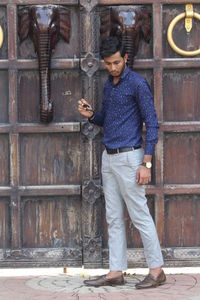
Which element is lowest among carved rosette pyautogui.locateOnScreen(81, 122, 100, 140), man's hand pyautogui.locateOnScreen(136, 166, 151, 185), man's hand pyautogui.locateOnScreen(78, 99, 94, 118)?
man's hand pyautogui.locateOnScreen(136, 166, 151, 185)

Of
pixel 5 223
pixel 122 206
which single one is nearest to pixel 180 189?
pixel 122 206

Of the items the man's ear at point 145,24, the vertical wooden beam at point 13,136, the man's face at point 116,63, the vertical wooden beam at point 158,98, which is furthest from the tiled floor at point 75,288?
the man's ear at point 145,24

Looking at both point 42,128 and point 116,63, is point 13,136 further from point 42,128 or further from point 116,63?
point 116,63

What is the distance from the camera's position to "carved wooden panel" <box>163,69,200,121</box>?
6098mm

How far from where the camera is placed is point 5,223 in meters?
6.16

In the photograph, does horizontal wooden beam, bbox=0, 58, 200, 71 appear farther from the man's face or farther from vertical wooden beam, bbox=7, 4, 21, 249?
the man's face

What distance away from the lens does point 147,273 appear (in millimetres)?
6074

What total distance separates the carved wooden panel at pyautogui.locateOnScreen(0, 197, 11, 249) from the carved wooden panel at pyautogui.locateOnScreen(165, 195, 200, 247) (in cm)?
130

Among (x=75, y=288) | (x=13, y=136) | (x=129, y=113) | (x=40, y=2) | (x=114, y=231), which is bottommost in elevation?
(x=75, y=288)

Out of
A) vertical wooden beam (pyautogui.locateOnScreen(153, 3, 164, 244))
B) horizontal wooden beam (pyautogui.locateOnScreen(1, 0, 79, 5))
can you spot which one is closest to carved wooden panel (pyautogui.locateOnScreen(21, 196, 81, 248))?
vertical wooden beam (pyautogui.locateOnScreen(153, 3, 164, 244))

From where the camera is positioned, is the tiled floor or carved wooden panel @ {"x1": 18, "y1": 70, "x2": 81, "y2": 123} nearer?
the tiled floor

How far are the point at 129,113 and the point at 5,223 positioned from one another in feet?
4.86

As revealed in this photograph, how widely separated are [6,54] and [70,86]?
22.8 inches

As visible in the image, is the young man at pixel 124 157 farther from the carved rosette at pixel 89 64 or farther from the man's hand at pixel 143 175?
the carved rosette at pixel 89 64
